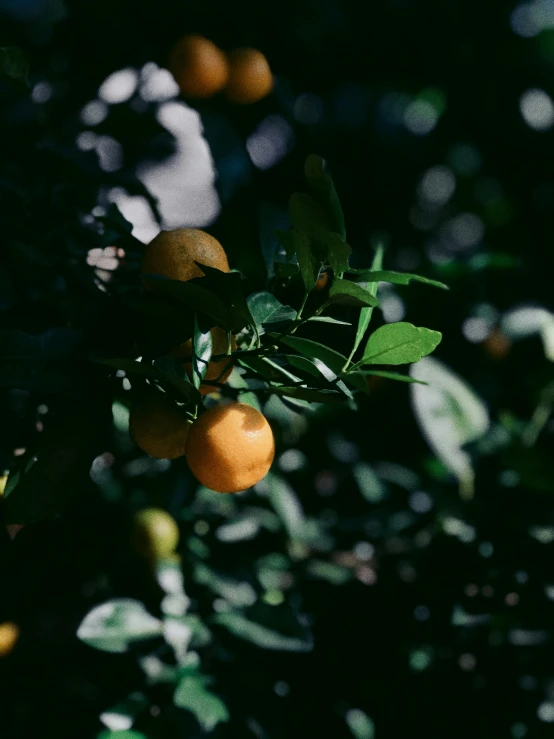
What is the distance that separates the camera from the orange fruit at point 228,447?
0.52 m

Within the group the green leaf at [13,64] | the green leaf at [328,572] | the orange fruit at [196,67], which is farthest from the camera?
the green leaf at [328,572]

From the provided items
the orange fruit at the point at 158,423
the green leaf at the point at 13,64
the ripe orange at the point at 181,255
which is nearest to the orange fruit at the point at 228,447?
the orange fruit at the point at 158,423

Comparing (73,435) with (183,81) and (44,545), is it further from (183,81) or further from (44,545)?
(183,81)

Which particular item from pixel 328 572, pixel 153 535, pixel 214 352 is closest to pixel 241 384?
pixel 214 352

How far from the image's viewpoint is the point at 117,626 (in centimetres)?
93

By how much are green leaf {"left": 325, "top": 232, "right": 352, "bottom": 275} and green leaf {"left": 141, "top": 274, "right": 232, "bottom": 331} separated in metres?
0.09

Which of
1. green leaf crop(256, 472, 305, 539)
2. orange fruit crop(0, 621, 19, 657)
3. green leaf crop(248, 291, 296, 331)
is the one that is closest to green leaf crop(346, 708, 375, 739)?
green leaf crop(256, 472, 305, 539)

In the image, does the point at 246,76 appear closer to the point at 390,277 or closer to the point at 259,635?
the point at 390,277

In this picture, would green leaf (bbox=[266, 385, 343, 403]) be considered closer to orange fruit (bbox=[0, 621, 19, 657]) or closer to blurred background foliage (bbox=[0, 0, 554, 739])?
blurred background foliage (bbox=[0, 0, 554, 739])

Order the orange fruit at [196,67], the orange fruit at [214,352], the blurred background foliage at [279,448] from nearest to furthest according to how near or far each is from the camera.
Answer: the orange fruit at [214,352], the blurred background foliage at [279,448], the orange fruit at [196,67]

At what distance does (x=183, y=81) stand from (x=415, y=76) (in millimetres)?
717

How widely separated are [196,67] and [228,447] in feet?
2.59

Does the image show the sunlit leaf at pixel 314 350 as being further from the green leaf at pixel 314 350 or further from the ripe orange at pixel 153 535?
the ripe orange at pixel 153 535

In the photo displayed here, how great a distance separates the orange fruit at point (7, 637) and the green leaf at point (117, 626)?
0.16m
